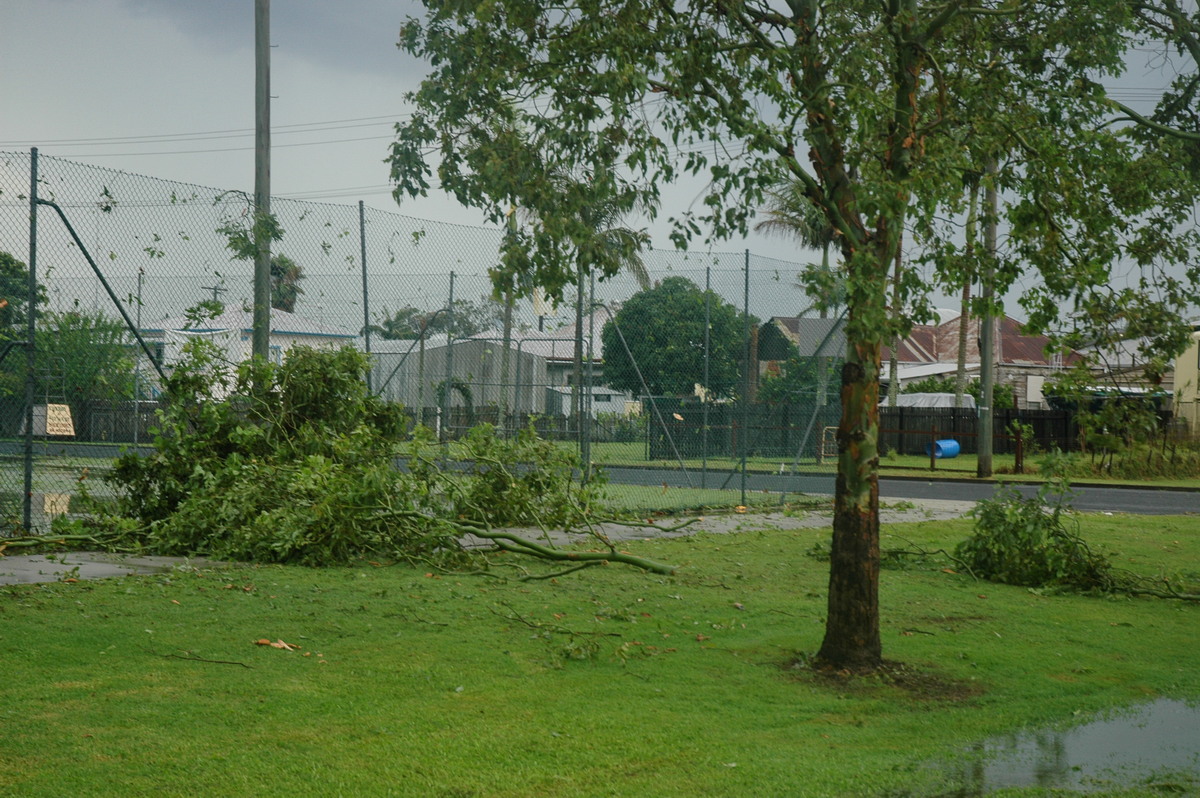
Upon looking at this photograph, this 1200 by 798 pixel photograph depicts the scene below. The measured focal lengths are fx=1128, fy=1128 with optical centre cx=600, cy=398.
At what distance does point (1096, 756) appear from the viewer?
4.86 meters

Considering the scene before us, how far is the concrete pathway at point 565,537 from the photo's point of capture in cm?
851

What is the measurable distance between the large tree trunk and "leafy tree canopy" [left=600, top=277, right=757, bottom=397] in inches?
434

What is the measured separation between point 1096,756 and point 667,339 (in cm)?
1432

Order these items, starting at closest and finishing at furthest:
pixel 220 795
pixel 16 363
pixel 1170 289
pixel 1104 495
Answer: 1. pixel 220 795
2. pixel 1170 289
3. pixel 16 363
4. pixel 1104 495

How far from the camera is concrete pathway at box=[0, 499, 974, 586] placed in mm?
8508

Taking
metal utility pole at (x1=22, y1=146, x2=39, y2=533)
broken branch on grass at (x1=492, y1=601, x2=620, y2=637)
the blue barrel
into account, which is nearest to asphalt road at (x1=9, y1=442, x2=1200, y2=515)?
the blue barrel

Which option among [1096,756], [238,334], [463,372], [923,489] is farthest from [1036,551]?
[923,489]

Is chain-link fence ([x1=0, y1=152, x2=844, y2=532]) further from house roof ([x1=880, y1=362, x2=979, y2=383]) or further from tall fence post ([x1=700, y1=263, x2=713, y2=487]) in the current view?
house roof ([x1=880, y1=362, x2=979, y2=383])

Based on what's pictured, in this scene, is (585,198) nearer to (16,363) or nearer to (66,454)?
(16,363)

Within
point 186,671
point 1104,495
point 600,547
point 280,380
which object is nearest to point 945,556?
point 600,547

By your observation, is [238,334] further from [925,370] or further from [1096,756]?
[925,370]

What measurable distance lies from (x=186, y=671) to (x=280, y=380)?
19.8 ft

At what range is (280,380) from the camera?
11.4 meters

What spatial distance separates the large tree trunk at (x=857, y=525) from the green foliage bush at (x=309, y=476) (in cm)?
421
